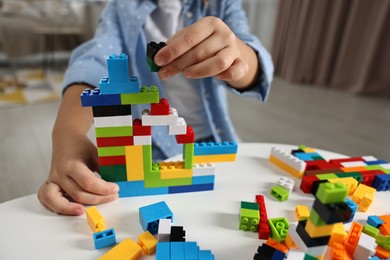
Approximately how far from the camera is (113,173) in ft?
1.41

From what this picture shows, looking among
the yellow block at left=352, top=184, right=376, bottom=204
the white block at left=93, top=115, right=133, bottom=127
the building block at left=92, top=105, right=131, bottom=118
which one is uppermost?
the building block at left=92, top=105, right=131, bottom=118

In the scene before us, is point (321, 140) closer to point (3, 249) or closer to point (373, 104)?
point (373, 104)

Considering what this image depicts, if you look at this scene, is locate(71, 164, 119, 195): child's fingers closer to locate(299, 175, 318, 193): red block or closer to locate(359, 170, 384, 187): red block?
locate(299, 175, 318, 193): red block

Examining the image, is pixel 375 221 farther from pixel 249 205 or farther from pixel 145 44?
pixel 145 44

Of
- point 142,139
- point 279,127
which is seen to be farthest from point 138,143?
point 279,127

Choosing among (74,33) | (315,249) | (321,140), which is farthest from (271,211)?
(74,33)

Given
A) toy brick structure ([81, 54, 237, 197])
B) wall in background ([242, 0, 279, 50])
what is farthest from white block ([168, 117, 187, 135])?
wall in background ([242, 0, 279, 50])

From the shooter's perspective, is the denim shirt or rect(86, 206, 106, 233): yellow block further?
the denim shirt

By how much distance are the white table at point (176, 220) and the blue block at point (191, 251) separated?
1.0 inches

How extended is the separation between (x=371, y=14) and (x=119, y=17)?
1.96 meters

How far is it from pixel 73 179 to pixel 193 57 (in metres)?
0.24

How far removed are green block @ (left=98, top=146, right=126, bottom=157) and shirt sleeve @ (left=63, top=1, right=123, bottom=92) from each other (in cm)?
18

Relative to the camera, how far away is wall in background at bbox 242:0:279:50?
8.84 ft

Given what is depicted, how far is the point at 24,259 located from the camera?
324mm
